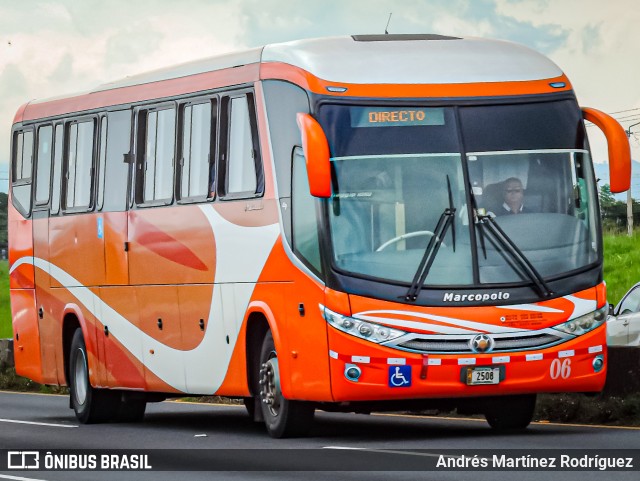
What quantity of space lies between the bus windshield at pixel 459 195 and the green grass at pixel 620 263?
27360 millimetres

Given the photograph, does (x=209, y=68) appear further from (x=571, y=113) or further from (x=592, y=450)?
(x=592, y=450)

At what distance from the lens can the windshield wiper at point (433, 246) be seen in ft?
57.9

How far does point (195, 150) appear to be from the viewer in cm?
2100

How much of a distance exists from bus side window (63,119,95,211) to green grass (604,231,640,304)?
23.0 metres

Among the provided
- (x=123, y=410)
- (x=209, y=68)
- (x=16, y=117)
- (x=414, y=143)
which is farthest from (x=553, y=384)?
(x=16, y=117)

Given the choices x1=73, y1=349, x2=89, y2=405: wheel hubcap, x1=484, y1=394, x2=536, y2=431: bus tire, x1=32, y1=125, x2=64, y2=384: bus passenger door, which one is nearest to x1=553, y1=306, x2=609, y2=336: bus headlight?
x1=484, y1=394, x2=536, y2=431: bus tire

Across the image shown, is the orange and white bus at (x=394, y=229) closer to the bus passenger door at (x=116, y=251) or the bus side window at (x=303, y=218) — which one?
the bus side window at (x=303, y=218)

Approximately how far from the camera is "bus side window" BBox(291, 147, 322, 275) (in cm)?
1803

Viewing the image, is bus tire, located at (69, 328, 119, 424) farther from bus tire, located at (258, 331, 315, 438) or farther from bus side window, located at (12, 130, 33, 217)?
bus tire, located at (258, 331, 315, 438)

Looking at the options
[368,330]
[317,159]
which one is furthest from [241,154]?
[368,330]

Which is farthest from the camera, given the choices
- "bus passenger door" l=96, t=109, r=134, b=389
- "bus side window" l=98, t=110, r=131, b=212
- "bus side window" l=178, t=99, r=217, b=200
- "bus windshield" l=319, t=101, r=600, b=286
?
"bus side window" l=98, t=110, r=131, b=212

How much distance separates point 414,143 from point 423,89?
0.60 meters

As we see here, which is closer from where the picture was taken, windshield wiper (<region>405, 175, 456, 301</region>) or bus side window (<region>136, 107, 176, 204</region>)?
windshield wiper (<region>405, 175, 456, 301</region>)

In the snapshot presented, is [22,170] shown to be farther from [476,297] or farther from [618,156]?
[618,156]
